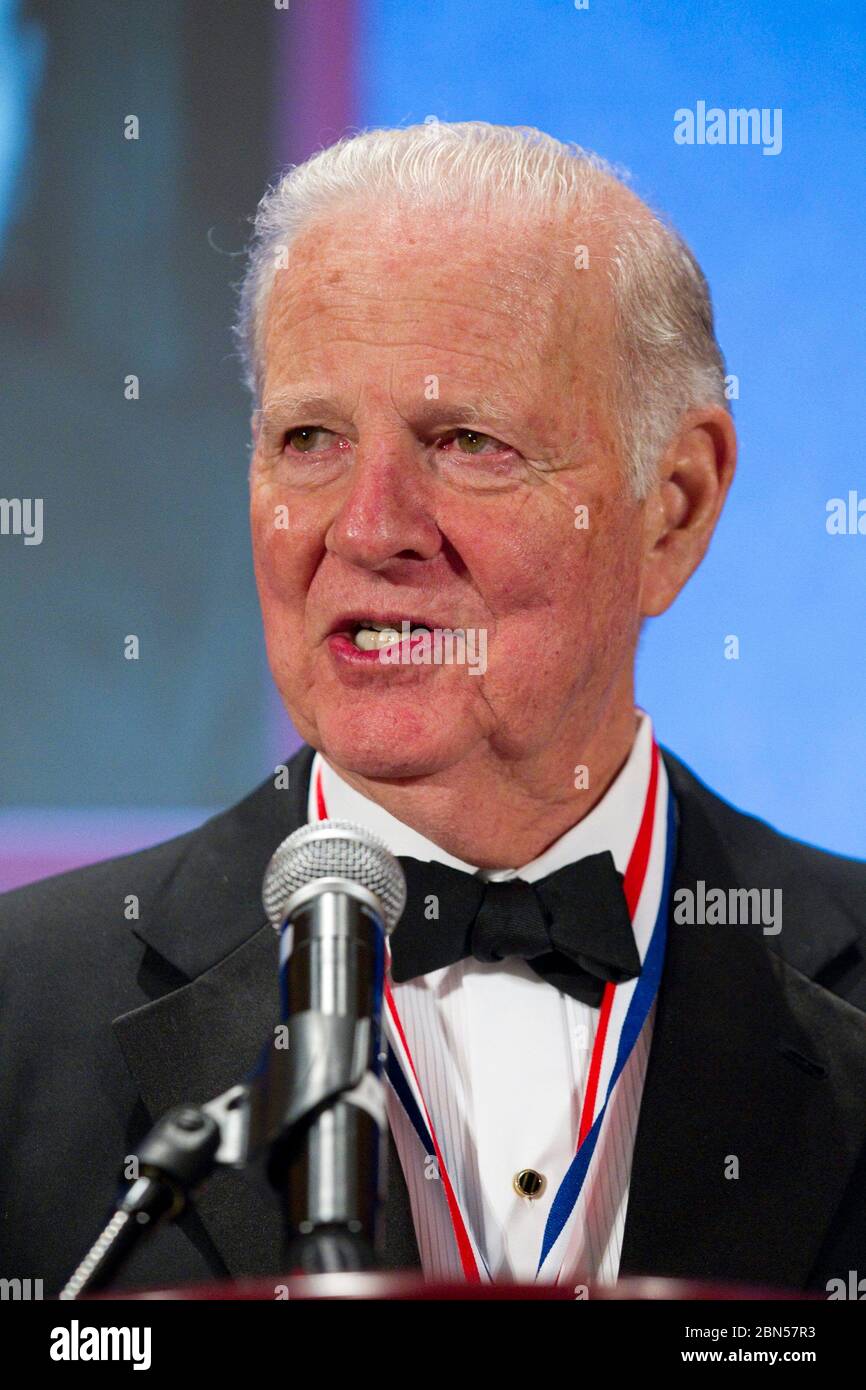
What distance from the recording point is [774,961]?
7.20ft

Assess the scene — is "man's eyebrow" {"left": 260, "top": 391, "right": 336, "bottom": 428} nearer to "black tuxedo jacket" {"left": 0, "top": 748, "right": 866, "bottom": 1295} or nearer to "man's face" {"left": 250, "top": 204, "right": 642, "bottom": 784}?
"man's face" {"left": 250, "top": 204, "right": 642, "bottom": 784}

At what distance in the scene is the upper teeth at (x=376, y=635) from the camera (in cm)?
200

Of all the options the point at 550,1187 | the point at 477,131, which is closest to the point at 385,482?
the point at 477,131

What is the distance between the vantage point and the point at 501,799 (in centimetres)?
211

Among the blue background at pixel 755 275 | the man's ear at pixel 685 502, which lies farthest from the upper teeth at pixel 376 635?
the blue background at pixel 755 275

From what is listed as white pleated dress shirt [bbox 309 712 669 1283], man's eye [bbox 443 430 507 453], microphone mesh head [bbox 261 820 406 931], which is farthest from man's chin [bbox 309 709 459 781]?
microphone mesh head [bbox 261 820 406 931]

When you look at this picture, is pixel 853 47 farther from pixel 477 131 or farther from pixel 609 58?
pixel 477 131

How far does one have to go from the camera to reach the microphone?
1.08 metres

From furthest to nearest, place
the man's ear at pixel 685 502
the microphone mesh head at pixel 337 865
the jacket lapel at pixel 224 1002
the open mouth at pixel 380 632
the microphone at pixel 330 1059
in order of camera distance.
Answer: the man's ear at pixel 685 502 → the open mouth at pixel 380 632 → the jacket lapel at pixel 224 1002 → the microphone mesh head at pixel 337 865 → the microphone at pixel 330 1059

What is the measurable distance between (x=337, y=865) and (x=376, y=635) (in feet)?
2.62

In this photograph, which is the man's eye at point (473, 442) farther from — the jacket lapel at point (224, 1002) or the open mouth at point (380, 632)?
the jacket lapel at point (224, 1002)

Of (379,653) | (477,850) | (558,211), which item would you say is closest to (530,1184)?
(477,850)

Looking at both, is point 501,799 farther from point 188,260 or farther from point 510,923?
point 188,260

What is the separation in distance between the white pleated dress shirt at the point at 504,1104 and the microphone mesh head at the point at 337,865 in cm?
76
